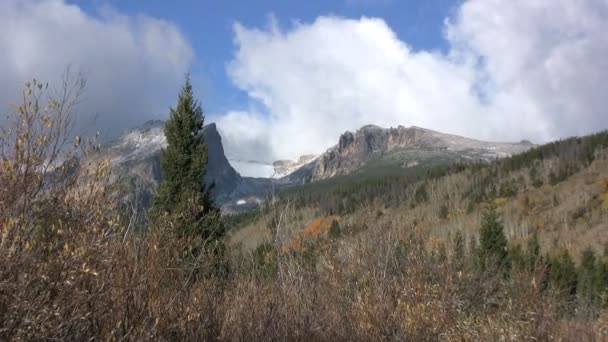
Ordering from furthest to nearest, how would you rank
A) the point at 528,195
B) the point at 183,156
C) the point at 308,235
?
the point at 528,195 < the point at 183,156 < the point at 308,235

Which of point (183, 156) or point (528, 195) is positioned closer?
point (183, 156)

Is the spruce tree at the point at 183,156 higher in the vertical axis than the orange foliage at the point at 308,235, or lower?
higher

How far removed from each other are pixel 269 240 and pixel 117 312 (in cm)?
418

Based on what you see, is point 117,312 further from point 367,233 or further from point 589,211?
point 589,211

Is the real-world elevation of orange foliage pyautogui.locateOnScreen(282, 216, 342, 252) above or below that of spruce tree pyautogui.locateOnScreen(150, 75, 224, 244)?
below

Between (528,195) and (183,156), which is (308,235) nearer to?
(183,156)

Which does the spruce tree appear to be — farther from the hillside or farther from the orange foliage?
the hillside

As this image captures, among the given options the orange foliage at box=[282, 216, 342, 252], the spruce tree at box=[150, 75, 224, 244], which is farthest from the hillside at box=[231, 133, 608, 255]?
the orange foliage at box=[282, 216, 342, 252]

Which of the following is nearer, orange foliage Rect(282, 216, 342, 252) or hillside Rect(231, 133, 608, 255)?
orange foliage Rect(282, 216, 342, 252)

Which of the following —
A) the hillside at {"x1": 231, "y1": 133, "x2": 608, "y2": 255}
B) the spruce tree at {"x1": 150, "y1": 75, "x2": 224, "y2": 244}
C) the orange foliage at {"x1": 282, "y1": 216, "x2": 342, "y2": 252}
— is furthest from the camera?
the hillside at {"x1": 231, "y1": 133, "x2": 608, "y2": 255}

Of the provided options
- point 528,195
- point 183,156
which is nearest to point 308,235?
point 183,156

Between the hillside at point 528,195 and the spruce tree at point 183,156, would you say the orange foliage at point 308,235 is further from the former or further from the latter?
the hillside at point 528,195

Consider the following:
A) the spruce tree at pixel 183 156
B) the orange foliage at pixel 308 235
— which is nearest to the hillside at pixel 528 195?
the spruce tree at pixel 183 156

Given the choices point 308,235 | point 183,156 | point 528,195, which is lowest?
point 308,235
